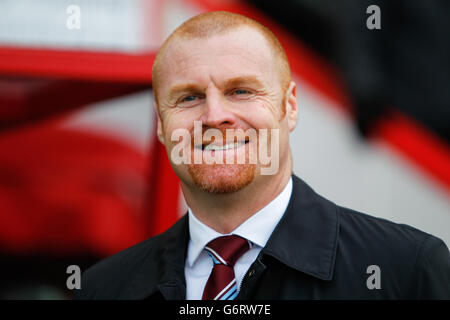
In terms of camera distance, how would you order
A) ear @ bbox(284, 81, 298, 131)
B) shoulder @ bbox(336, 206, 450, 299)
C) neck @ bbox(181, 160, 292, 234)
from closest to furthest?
shoulder @ bbox(336, 206, 450, 299) < neck @ bbox(181, 160, 292, 234) < ear @ bbox(284, 81, 298, 131)

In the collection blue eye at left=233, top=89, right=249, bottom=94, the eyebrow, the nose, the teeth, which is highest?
the eyebrow

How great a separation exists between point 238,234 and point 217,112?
0.26 meters

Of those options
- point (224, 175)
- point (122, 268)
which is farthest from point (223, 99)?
point (122, 268)

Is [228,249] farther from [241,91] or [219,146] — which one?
[241,91]

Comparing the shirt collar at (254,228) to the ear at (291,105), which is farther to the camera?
the ear at (291,105)

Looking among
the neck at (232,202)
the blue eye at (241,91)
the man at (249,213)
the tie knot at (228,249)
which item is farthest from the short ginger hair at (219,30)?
the tie knot at (228,249)

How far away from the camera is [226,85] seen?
4.02 feet

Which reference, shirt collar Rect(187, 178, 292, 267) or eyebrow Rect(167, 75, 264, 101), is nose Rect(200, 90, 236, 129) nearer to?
eyebrow Rect(167, 75, 264, 101)

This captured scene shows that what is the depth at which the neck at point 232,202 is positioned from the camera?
1.24 meters

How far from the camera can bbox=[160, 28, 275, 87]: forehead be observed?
123 cm

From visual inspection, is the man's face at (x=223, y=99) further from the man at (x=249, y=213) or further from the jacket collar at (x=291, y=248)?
the jacket collar at (x=291, y=248)

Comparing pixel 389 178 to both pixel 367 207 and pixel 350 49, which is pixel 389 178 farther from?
pixel 350 49

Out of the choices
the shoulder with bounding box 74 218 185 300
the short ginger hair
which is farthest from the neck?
the short ginger hair

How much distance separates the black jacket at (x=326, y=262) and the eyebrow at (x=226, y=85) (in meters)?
0.26
